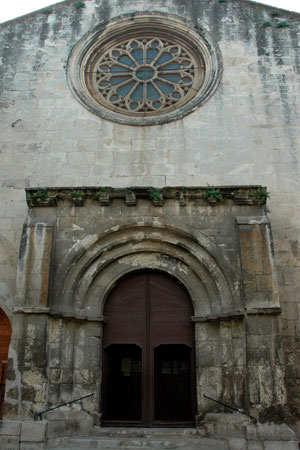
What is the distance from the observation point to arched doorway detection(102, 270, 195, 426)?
8.36 m

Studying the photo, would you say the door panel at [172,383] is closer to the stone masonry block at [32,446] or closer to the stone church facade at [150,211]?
the stone church facade at [150,211]

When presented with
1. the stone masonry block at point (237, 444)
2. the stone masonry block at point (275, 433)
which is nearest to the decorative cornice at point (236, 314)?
the stone masonry block at point (275, 433)

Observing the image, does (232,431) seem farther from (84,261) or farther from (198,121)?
(198,121)

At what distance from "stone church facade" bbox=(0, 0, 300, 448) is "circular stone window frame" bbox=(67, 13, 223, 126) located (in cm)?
3

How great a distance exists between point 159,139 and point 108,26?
3.32 m

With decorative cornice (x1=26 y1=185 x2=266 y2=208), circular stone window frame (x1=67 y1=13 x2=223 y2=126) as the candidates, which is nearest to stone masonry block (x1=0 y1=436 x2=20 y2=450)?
decorative cornice (x1=26 y1=185 x2=266 y2=208)

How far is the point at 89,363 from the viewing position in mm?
8156

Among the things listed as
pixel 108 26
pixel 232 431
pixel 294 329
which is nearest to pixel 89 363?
pixel 232 431

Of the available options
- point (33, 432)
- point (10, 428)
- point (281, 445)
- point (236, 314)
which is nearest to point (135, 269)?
point (236, 314)

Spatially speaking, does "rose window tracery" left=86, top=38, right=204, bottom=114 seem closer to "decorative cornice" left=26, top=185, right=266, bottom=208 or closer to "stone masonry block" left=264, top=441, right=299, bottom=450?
"decorative cornice" left=26, top=185, right=266, bottom=208

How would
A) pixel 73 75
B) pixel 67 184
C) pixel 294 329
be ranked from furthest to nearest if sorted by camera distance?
pixel 73 75, pixel 67 184, pixel 294 329

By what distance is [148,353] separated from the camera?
8.45 m

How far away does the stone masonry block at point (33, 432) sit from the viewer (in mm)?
7223

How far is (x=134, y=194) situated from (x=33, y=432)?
4.10 metres
